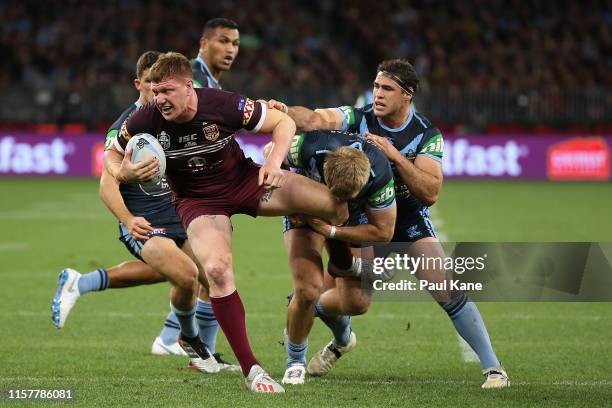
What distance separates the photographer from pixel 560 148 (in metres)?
23.1

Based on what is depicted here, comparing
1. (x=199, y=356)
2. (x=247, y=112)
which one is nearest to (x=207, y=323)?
(x=199, y=356)

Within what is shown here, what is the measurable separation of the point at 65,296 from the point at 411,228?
8.64ft

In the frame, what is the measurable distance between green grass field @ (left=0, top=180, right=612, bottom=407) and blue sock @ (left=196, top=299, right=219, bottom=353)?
0.25 meters

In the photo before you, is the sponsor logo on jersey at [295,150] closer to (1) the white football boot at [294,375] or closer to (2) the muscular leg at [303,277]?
(2) the muscular leg at [303,277]

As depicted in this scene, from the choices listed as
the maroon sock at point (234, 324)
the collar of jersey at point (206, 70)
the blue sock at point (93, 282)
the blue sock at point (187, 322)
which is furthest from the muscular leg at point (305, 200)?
the collar of jersey at point (206, 70)

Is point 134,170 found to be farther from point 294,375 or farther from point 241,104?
point 294,375

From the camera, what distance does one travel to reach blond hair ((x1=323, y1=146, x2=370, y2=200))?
Answer: 6383 millimetres

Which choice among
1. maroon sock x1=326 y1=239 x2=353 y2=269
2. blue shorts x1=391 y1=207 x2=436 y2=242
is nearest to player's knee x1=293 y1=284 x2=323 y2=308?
maroon sock x1=326 y1=239 x2=353 y2=269

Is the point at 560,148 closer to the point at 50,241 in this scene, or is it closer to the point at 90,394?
the point at 50,241

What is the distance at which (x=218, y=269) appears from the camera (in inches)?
252

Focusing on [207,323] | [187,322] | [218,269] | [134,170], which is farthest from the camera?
[207,323]

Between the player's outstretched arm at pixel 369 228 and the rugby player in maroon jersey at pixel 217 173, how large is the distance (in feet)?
0.26

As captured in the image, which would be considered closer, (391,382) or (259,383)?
(259,383)

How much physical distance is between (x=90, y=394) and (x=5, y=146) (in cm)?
1801
